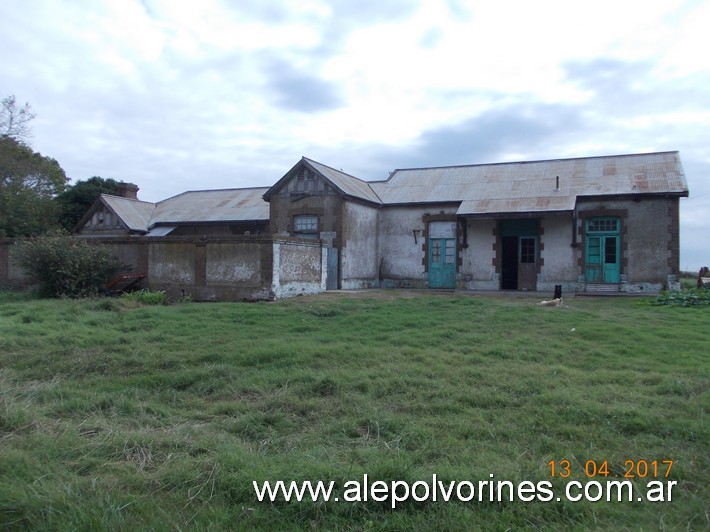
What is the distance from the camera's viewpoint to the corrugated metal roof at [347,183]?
75.8ft

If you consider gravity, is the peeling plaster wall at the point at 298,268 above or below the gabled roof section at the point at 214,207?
below

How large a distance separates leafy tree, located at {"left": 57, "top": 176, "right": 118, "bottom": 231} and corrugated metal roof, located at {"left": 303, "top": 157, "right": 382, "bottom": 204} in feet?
59.4

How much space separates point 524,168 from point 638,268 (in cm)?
712

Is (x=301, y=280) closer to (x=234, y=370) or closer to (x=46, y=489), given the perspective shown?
(x=234, y=370)

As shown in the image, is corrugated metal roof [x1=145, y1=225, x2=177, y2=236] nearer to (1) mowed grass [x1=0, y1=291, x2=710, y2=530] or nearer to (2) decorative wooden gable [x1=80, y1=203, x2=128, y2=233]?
(2) decorative wooden gable [x1=80, y1=203, x2=128, y2=233]

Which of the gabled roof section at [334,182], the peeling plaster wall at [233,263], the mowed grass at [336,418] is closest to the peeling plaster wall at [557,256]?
the gabled roof section at [334,182]

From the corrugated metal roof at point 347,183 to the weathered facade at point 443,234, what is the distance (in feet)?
0.36

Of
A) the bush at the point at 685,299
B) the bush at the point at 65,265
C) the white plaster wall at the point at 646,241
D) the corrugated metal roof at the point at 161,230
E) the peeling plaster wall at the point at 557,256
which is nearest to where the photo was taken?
the bush at the point at 685,299

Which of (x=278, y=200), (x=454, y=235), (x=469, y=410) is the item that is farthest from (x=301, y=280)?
(x=469, y=410)

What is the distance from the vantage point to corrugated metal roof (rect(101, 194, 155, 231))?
28531 millimetres

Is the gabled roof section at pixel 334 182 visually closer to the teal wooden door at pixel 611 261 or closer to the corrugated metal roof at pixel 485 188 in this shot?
the corrugated metal roof at pixel 485 188

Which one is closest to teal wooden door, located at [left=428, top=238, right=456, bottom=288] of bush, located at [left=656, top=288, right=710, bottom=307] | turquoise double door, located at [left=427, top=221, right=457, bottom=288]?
turquoise double door, located at [left=427, top=221, right=457, bottom=288]

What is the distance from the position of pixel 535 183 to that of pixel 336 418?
19519mm
